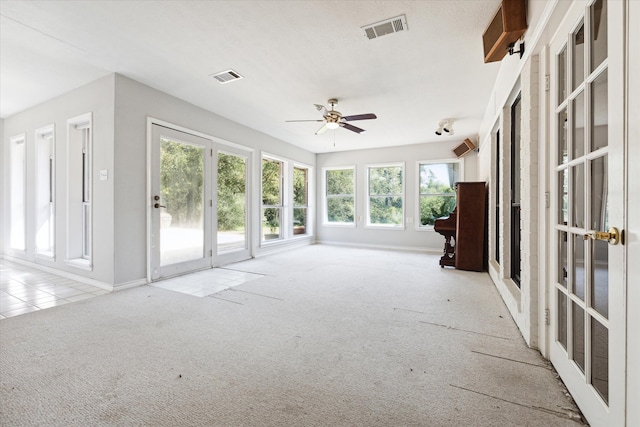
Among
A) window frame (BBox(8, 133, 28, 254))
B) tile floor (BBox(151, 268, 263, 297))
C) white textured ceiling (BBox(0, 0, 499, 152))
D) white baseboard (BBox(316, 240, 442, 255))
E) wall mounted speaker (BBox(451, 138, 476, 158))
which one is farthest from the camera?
white baseboard (BBox(316, 240, 442, 255))

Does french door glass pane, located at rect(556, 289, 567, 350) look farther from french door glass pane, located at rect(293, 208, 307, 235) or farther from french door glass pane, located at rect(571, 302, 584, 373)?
french door glass pane, located at rect(293, 208, 307, 235)

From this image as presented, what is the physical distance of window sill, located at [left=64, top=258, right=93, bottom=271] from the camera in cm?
359

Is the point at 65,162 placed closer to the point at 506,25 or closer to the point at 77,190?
the point at 77,190

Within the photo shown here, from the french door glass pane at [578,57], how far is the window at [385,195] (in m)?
5.36

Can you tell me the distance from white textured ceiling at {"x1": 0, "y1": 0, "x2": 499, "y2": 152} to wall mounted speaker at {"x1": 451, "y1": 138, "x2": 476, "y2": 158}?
4.93 feet

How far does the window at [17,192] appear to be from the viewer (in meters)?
4.80

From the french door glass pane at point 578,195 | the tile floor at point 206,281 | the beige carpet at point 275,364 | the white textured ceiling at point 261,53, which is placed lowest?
the beige carpet at point 275,364

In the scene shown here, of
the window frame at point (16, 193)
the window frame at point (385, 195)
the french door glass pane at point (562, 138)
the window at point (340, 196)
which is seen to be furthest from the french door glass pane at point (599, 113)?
the window frame at point (16, 193)

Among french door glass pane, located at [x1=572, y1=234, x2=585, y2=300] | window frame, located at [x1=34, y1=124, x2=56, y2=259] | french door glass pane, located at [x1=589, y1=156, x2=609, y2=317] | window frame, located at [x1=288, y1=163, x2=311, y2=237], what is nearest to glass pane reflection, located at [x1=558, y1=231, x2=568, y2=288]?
french door glass pane, located at [x1=572, y1=234, x2=585, y2=300]

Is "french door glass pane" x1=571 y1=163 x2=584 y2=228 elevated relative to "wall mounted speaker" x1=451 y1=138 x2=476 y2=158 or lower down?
lower down

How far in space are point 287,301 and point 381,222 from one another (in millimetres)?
4634

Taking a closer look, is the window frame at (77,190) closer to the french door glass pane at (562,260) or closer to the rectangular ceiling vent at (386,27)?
the rectangular ceiling vent at (386,27)

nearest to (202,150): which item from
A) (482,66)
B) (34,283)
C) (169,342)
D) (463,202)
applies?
(34,283)

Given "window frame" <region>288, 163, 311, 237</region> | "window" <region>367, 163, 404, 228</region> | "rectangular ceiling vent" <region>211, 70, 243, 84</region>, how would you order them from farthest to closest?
1. "window frame" <region>288, 163, 311, 237</region>
2. "window" <region>367, 163, 404, 228</region>
3. "rectangular ceiling vent" <region>211, 70, 243, 84</region>
